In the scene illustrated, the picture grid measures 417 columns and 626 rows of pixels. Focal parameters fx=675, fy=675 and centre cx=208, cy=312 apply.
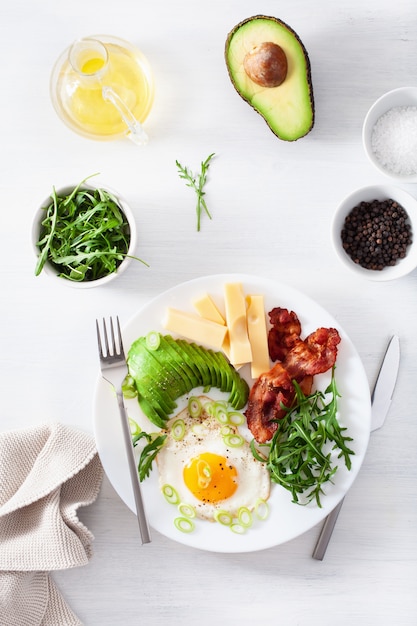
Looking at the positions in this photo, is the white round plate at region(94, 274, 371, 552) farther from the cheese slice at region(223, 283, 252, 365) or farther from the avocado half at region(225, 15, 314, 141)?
the avocado half at region(225, 15, 314, 141)

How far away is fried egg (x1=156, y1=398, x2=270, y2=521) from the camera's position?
1.87m

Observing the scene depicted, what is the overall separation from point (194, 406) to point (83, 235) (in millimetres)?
561

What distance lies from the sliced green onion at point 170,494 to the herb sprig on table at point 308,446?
25 cm

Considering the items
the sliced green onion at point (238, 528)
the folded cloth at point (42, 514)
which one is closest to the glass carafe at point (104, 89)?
the folded cloth at point (42, 514)

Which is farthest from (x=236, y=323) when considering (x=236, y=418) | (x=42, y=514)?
(x=42, y=514)

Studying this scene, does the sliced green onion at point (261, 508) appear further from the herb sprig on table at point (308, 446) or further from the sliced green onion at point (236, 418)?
the sliced green onion at point (236, 418)

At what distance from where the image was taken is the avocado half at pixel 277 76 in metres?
1.76

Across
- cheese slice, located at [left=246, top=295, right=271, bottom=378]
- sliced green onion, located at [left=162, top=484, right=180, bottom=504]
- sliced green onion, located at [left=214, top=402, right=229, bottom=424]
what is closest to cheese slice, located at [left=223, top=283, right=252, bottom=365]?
cheese slice, located at [left=246, top=295, right=271, bottom=378]

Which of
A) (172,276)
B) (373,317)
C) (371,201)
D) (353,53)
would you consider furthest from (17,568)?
(353,53)

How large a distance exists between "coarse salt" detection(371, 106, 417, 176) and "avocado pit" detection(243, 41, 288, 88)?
0.32 meters

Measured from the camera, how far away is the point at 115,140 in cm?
192

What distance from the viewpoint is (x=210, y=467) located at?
1.87 metres

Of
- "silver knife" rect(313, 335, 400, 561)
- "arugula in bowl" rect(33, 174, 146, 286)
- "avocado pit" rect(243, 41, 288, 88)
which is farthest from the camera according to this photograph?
"silver knife" rect(313, 335, 400, 561)

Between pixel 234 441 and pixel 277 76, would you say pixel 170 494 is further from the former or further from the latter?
pixel 277 76
